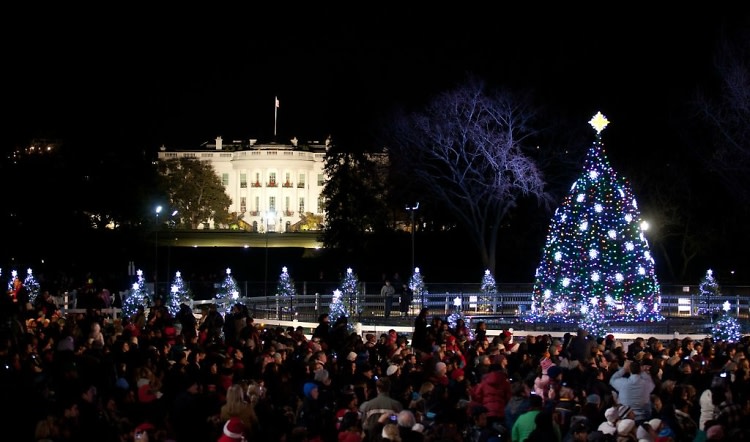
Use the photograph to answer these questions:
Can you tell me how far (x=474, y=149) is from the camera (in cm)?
5212

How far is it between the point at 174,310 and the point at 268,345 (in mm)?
16527

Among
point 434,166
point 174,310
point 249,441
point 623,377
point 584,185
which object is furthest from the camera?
point 434,166

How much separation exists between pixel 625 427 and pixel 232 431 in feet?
11.4

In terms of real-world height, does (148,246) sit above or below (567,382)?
above

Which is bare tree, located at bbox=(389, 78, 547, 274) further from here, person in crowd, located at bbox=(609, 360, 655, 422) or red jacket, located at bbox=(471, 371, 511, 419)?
red jacket, located at bbox=(471, 371, 511, 419)

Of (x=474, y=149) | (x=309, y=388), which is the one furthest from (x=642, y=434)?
(x=474, y=149)

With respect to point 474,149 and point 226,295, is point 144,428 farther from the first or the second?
point 474,149

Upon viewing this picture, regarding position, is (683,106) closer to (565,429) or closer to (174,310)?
(174,310)

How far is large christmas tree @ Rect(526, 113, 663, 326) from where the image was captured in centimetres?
2873

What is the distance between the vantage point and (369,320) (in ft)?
106

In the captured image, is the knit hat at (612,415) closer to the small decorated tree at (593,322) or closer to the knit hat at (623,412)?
the knit hat at (623,412)

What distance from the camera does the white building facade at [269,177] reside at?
13575 cm

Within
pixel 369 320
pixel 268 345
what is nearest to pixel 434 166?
pixel 369 320

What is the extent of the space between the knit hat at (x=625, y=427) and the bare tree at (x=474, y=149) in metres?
38.9
